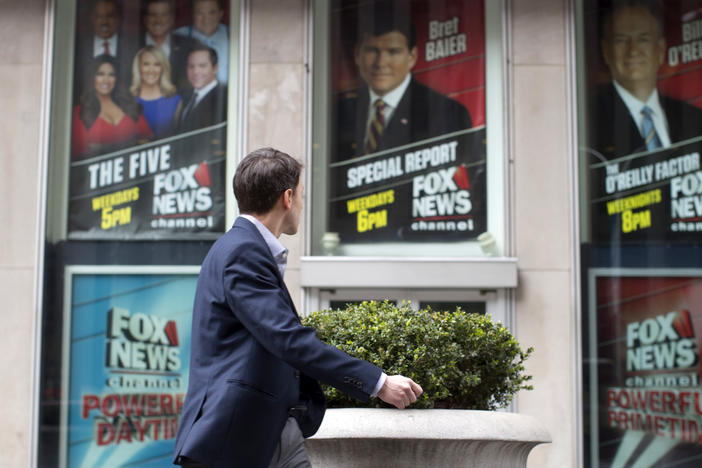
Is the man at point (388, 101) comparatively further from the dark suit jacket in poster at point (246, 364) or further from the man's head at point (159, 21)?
the dark suit jacket in poster at point (246, 364)

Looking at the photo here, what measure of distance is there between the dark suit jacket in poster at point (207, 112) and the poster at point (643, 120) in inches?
152

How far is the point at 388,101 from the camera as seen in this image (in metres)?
9.28

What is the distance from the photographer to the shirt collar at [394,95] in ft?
30.5

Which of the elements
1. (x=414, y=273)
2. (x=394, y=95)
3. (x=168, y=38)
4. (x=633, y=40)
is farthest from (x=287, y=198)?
(x=633, y=40)

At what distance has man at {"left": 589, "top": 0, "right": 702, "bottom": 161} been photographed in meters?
9.03

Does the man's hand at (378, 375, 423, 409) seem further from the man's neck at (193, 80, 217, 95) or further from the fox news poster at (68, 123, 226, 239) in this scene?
the man's neck at (193, 80, 217, 95)

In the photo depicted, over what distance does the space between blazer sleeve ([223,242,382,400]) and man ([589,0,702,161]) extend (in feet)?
22.3

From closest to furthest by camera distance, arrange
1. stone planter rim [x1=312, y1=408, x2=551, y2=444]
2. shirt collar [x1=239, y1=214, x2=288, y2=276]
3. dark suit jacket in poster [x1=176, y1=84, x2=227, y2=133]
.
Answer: shirt collar [x1=239, y1=214, x2=288, y2=276] → stone planter rim [x1=312, y1=408, x2=551, y2=444] → dark suit jacket in poster [x1=176, y1=84, x2=227, y2=133]

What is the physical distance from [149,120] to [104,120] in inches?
19.3

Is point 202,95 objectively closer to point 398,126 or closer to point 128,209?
point 128,209

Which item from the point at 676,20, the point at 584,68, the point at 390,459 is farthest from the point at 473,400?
the point at 676,20

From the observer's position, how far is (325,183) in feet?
30.0

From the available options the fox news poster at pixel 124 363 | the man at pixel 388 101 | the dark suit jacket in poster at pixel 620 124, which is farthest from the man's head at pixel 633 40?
the fox news poster at pixel 124 363

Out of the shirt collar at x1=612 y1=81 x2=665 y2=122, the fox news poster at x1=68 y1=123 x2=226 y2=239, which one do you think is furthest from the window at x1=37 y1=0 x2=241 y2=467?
the shirt collar at x1=612 y1=81 x2=665 y2=122
